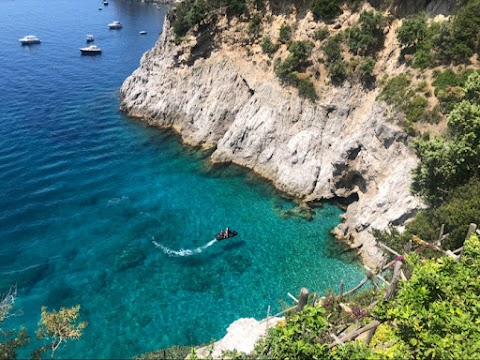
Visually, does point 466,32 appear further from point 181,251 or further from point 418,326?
point 181,251

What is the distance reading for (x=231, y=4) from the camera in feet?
178

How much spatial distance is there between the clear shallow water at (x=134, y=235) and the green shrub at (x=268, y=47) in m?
17.0

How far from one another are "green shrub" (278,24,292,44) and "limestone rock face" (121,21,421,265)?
183 inches

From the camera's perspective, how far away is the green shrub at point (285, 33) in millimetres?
49719

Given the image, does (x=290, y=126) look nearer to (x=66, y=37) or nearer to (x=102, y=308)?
(x=102, y=308)

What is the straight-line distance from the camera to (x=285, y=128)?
4775 centimetres

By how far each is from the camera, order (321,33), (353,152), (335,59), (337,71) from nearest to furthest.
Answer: (353,152)
(337,71)
(335,59)
(321,33)

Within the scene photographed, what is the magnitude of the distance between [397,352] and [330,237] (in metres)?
25.3

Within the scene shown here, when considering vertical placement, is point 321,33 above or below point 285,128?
above

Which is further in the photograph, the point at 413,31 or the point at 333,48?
the point at 333,48

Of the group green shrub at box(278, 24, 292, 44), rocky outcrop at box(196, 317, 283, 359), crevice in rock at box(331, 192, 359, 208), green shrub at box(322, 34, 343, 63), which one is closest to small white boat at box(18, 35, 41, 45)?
green shrub at box(278, 24, 292, 44)

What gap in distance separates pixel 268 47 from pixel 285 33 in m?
2.83

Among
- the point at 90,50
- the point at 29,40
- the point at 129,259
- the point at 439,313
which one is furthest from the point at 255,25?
the point at 29,40

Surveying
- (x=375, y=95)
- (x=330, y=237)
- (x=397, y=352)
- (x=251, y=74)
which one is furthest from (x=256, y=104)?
(x=397, y=352)
